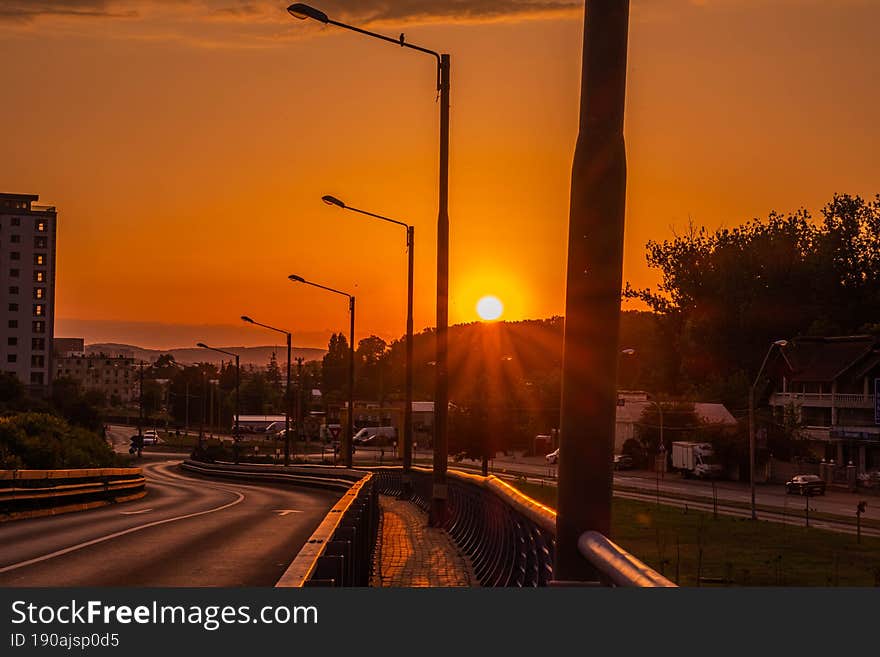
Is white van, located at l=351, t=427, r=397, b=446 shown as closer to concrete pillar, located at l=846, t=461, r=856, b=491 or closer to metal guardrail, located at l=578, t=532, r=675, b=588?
concrete pillar, located at l=846, t=461, r=856, b=491

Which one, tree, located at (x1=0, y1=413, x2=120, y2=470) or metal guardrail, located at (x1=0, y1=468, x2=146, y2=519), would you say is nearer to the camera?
metal guardrail, located at (x1=0, y1=468, x2=146, y2=519)

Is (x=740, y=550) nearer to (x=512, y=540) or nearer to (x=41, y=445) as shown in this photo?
(x=41, y=445)

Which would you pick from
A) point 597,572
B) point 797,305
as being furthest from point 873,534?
point 797,305

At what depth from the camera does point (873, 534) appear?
176ft

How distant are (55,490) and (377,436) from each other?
425 feet

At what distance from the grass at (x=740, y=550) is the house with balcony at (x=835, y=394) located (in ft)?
131

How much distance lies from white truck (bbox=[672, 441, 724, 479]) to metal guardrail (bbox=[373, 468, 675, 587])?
221 ft

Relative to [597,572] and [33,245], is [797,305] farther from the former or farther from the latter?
[597,572]

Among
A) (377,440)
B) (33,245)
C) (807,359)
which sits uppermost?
(33,245)

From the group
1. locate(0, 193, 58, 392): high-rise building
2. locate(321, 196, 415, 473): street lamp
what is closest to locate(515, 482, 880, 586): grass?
locate(321, 196, 415, 473): street lamp

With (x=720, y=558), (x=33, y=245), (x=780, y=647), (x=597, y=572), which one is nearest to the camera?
(x=780, y=647)

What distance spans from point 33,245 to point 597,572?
583 ft

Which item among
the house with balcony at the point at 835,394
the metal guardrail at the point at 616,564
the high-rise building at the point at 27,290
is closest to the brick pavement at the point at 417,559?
the metal guardrail at the point at 616,564

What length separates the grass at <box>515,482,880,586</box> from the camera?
37.1 meters
